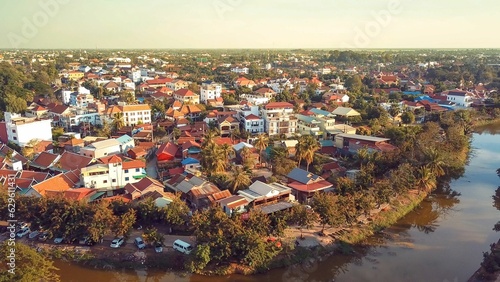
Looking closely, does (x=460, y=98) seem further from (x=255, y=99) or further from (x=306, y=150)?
(x=306, y=150)

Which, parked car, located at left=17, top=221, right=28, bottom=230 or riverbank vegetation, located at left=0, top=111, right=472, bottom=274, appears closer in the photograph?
riverbank vegetation, located at left=0, top=111, right=472, bottom=274

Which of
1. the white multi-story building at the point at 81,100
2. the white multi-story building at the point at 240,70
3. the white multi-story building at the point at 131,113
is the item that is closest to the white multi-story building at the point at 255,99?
the white multi-story building at the point at 131,113

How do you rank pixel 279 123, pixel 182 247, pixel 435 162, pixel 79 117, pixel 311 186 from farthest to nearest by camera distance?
pixel 79 117 < pixel 279 123 < pixel 435 162 < pixel 311 186 < pixel 182 247

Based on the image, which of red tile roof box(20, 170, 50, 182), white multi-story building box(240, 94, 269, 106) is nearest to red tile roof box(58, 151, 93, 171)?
red tile roof box(20, 170, 50, 182)

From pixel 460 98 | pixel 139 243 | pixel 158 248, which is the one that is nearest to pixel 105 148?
pixel 139 243

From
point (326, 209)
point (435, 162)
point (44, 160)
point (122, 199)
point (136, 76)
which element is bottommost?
point (122, 199)

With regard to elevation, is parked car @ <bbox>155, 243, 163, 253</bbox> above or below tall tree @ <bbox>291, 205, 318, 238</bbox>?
below

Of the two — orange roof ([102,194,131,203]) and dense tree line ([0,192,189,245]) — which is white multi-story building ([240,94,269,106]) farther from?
dense tree line ([0,192,189,245])

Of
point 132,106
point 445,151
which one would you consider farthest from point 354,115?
point 132,106
